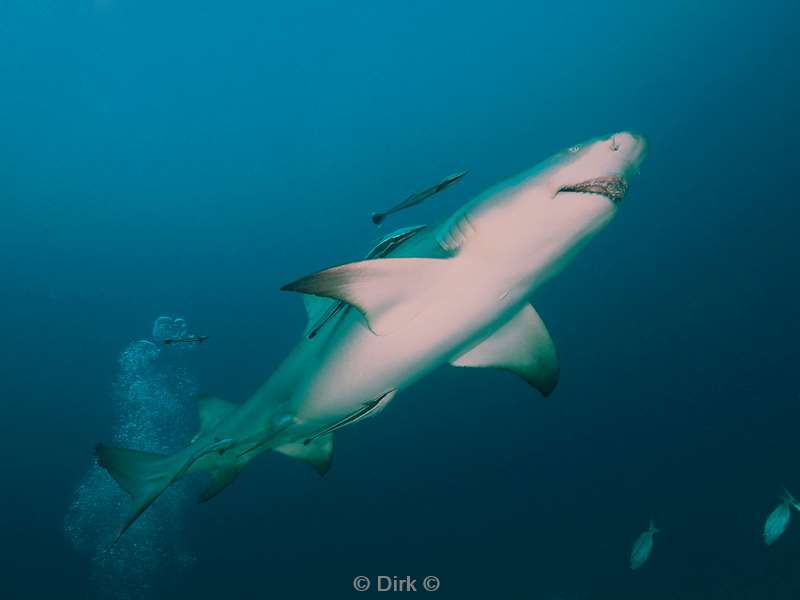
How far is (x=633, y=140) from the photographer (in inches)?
80.3

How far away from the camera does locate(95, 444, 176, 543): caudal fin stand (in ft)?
12.0

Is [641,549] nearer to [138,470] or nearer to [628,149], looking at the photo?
[138,470]

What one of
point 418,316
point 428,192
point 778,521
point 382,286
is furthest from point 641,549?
point 428,192

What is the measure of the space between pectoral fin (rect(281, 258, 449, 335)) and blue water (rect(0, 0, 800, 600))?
20909mm

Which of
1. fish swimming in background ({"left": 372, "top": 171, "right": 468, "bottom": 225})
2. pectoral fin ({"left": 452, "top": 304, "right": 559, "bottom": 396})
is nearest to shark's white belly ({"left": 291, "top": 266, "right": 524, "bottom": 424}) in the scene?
pectoral fin ({"left": 452, "top": 304, "right": 559, "bottom": 396})

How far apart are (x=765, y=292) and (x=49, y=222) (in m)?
37.3

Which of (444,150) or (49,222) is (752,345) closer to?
(444,150)

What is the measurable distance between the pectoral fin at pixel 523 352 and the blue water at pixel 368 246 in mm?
19991

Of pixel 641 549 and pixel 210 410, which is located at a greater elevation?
pixel 210 410

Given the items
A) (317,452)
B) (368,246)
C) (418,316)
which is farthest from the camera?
(368,246)

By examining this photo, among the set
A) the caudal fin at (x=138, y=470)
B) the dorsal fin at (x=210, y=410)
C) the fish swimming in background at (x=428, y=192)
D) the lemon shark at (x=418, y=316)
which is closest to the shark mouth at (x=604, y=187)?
the lemon shark at (x=418, y=316)

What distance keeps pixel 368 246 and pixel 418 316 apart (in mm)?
19583

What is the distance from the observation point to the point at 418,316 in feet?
9.12

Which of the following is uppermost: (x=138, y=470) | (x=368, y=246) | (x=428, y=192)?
(x=368, y=246)
